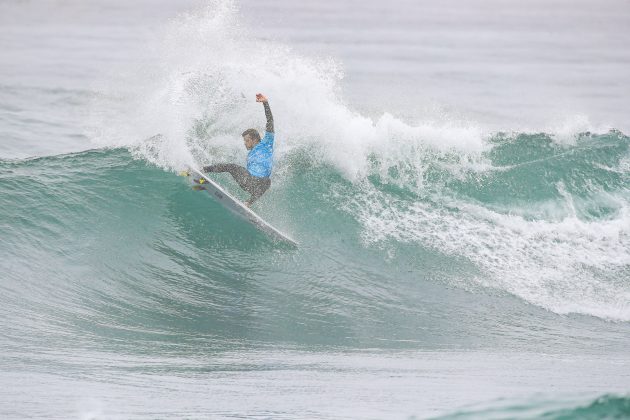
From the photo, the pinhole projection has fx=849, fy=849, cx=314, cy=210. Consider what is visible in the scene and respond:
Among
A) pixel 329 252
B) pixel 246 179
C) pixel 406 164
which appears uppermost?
pixel 406 164

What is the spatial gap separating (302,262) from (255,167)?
4.56 feet

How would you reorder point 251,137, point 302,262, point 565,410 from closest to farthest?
point 565,410, point 251,137, point 302,262

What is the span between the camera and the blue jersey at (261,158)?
11000mm

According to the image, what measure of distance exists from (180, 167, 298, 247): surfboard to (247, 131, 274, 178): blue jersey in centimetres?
49

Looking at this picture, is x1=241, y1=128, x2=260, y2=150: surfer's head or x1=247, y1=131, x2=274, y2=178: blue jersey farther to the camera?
x1=247, y1=131, x2=274, y2=178: blue jersey

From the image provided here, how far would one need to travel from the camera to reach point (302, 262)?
1116 cm

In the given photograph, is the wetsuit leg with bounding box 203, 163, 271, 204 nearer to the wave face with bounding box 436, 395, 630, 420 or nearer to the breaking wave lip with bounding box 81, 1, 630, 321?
the breaking wave lip with bounding box 81, 1, 630, 321

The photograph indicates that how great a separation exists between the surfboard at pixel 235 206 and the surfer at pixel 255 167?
123 mm

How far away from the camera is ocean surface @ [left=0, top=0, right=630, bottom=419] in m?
7.04

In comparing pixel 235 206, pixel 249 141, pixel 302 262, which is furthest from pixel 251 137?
pixel 302 262

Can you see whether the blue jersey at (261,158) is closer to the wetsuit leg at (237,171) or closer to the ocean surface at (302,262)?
the wetsuit leg at (237,171)

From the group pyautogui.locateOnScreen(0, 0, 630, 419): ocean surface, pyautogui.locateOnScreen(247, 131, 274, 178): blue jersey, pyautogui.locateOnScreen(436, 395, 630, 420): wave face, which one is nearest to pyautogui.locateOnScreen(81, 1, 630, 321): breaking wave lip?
pyautogui.locateOnScreen(0, 0, 630, 419): ocean surface

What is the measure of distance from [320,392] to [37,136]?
13046 millimetres

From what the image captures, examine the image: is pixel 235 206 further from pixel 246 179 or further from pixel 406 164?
pixel 406 164
